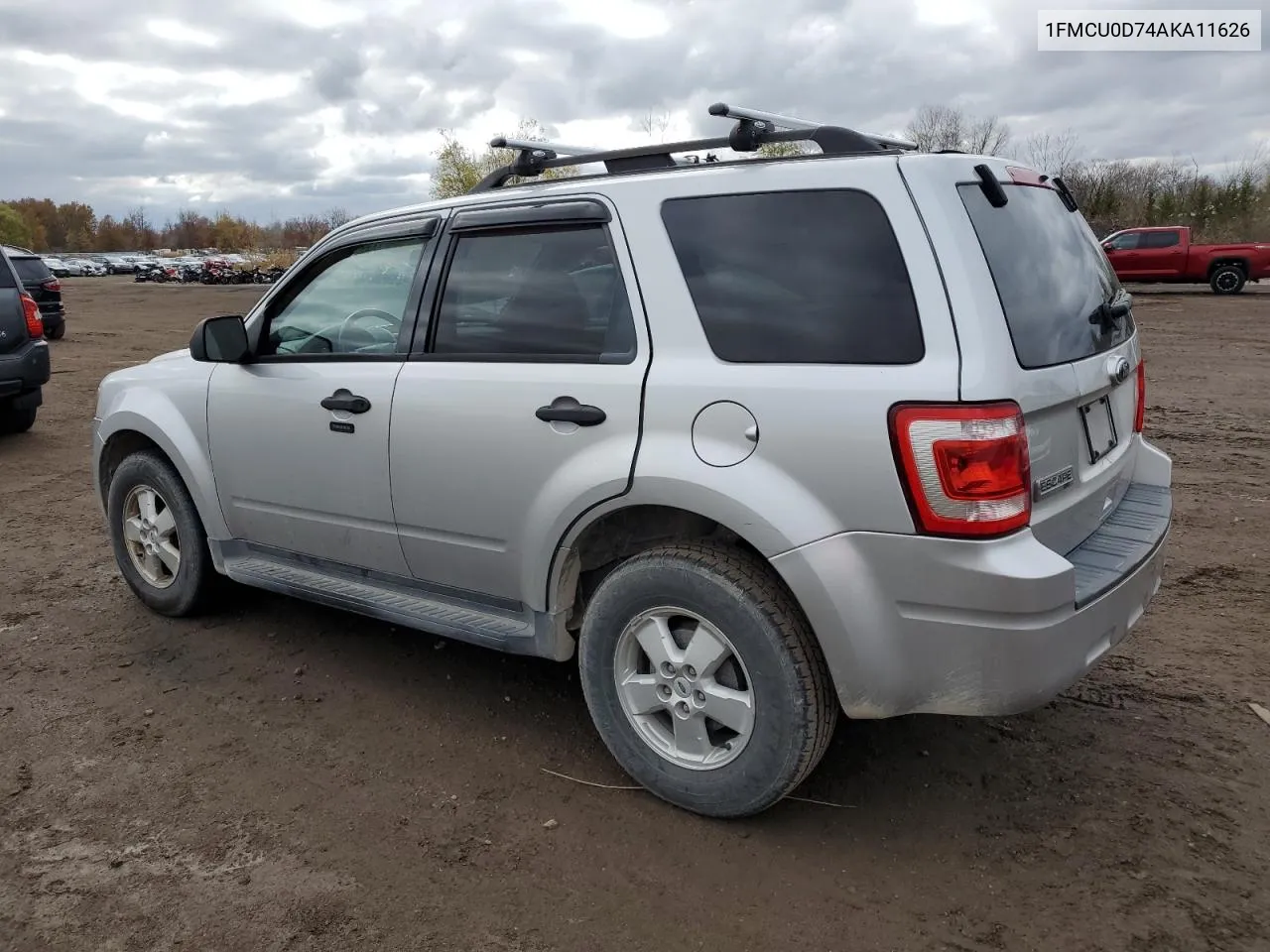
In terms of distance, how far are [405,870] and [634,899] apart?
646 mm

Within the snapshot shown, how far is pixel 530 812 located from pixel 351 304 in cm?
204

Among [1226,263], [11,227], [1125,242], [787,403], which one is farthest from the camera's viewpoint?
[11,227]

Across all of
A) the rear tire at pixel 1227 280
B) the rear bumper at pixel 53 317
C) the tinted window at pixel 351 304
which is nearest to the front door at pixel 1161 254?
the rear tire at pixel 1227 280

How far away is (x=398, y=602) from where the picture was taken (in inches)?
146

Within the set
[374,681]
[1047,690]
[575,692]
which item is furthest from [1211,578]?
[374,681]

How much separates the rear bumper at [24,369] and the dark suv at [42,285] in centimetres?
A: 614

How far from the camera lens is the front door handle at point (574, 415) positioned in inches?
118

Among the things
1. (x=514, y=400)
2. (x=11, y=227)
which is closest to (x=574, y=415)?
(x=514, y=400)

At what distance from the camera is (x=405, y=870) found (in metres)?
2.80

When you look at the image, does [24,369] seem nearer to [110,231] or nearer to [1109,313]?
[1109,313]

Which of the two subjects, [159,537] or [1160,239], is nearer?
[159,537]

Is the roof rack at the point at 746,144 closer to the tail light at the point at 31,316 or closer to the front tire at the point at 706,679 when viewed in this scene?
the front tire at the point at 706,679

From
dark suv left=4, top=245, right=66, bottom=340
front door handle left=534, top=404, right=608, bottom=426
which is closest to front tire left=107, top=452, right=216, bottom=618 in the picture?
front door handle left=534, top=404, right=608, bottom=426

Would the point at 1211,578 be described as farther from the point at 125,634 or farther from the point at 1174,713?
the point at 125,634
